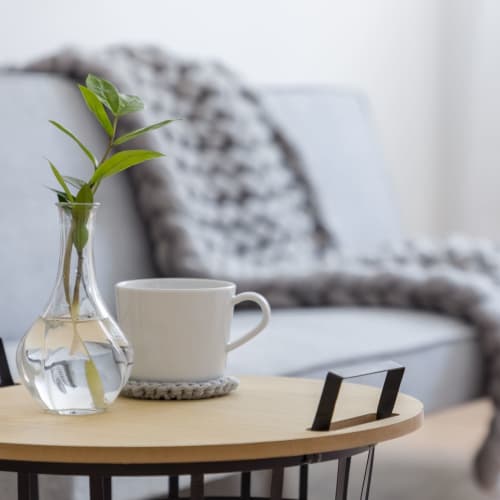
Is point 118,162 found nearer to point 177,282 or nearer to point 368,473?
point 177,282

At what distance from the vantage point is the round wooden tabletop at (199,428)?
29.4 inches

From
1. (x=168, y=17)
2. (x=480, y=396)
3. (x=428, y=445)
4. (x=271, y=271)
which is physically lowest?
(x=428, y=445)

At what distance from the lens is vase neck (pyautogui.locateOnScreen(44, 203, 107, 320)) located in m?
0.88

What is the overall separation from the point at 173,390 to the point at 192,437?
16 centimetres

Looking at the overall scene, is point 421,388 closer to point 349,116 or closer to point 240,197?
point 240,197

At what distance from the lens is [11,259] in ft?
5.48

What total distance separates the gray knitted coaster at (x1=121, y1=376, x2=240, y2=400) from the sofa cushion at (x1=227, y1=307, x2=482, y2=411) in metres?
0.47

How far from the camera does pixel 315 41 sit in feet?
10.1

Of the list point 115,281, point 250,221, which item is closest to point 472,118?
point 250,221

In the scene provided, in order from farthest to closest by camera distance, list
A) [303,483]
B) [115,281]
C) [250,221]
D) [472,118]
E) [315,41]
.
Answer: [472,118] → [315,41] → [250,221] → [115,281] → [303,483]

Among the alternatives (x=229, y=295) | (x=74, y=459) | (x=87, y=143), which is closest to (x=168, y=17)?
(x=87, y=143)

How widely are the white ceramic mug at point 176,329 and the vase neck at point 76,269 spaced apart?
56 millimetres

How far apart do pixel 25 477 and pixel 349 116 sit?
1909 millimetres

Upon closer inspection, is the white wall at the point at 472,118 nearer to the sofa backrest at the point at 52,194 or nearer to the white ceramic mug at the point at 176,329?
the sofa backrest at the point at 52,194
